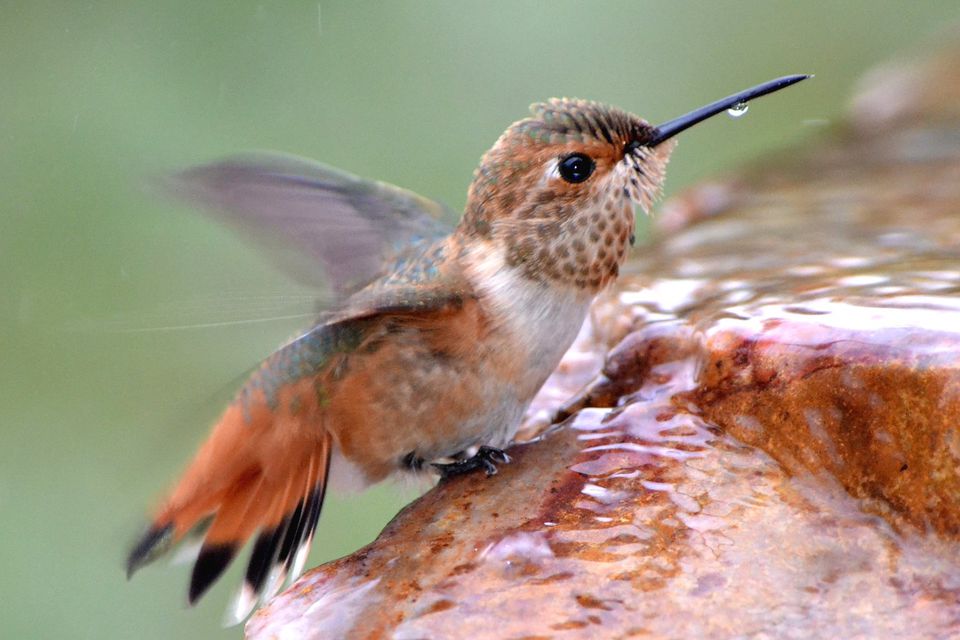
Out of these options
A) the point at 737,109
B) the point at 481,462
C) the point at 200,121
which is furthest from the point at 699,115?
the point at 200,121

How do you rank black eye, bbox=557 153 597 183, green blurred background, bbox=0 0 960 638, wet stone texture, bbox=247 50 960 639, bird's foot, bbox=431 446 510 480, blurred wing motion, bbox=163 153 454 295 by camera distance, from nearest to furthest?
wet stone texture, bbox=247 50 960 639 < bird's foot, bbox=431 446 510 480 < black eye, bbox=557 153 597 183 < blurred wing motion, bbox=163 153 454 295 < green blurred background, bbox=0 0 960 638

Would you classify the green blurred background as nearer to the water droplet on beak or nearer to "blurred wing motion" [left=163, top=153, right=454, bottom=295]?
"blurred wing motion" [left=163, top=153, right=454, bottom=295]

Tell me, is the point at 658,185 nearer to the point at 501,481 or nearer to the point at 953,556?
the point at 501,481

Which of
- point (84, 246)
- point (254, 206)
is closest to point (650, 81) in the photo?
point (84, 246)

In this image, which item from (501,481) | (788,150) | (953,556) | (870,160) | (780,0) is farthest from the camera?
(780,0)

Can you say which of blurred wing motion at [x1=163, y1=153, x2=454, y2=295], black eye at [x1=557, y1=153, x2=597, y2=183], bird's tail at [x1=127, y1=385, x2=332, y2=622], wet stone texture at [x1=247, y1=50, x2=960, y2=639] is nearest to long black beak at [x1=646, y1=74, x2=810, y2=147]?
black eye at [x1=557, y1=153, x2=597, y2=183]
